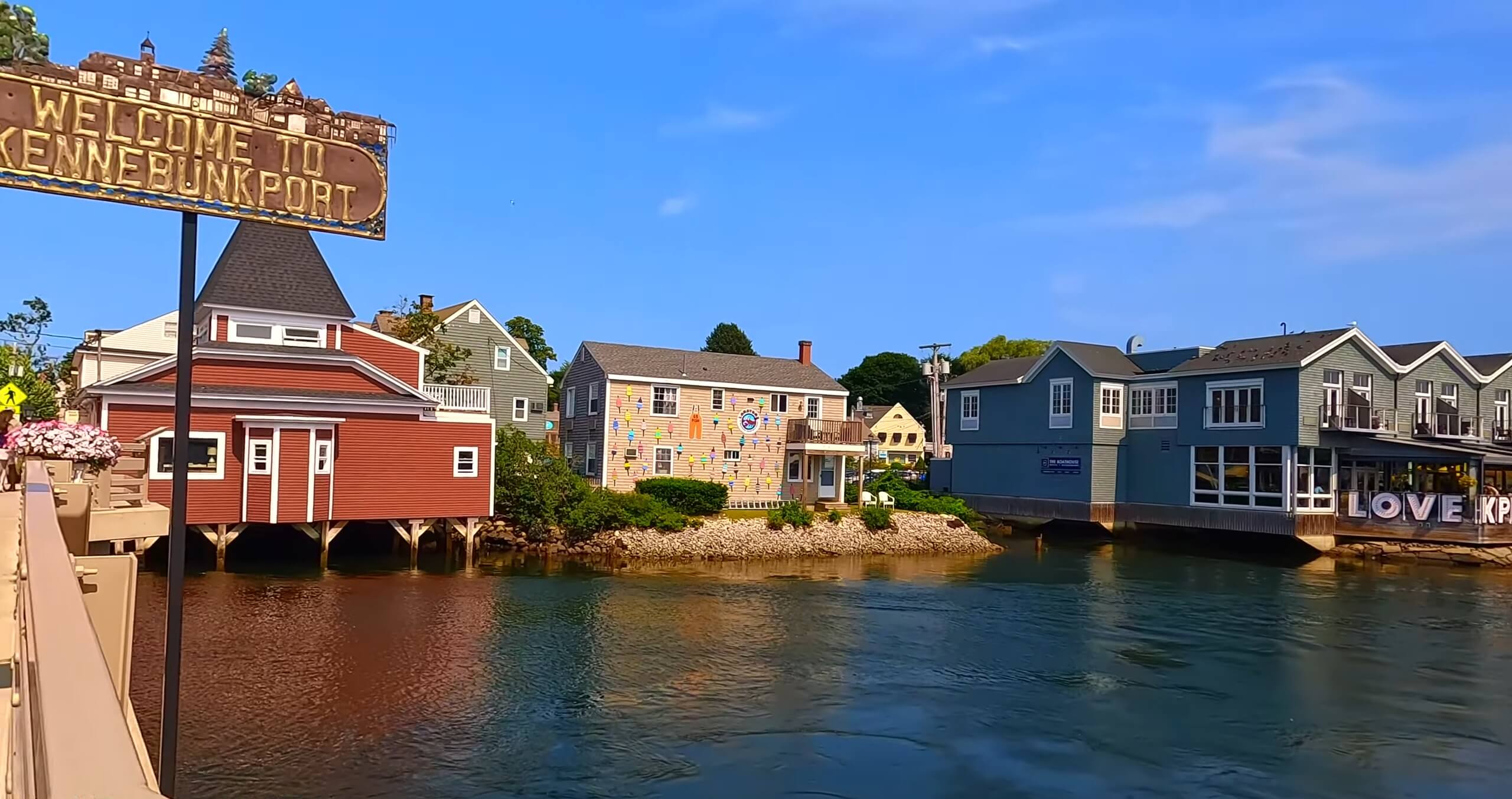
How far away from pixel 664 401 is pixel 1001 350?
52414mm

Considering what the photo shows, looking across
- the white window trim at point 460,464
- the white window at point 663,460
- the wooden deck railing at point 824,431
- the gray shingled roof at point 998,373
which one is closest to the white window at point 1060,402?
the gray shingled roof at point 998,373

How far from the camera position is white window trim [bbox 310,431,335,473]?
29.8 metres

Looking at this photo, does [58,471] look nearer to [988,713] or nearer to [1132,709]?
[988,713]

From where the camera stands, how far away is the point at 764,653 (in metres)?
20.3

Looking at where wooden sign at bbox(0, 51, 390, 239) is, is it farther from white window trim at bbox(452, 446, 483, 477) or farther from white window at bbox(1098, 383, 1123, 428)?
white window at bbox(1098, 383, 1123, 428)

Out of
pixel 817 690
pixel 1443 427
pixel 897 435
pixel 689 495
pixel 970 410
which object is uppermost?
pixel 970 410

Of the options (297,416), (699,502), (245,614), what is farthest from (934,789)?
(699,502)

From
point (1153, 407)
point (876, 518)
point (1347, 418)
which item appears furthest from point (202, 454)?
point (1347, 418)

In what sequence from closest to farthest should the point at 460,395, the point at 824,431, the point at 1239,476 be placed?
the point at 460,395
the point at 1239,476
the point at 824,431

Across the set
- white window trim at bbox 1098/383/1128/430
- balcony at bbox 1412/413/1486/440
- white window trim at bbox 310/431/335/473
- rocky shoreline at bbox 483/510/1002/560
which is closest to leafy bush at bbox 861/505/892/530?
rocky shoreline at bbox 483/510/1002/560

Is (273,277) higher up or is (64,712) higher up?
(273,277)

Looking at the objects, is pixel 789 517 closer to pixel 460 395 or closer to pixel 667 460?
pixel 667 460

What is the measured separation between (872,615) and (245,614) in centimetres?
1426

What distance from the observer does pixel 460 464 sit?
108ft
